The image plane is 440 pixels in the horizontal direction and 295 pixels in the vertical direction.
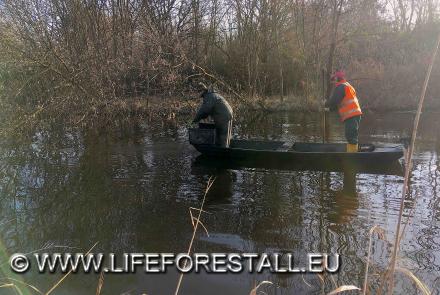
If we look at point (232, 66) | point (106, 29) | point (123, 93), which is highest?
point (106, 29)

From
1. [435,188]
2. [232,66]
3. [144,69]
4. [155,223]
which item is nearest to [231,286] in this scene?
[155,223]

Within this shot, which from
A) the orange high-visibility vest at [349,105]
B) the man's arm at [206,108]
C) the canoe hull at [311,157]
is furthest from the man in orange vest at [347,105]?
the man's arm at [206,108]

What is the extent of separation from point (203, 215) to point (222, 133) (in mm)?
3507

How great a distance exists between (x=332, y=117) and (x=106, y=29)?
11215mm

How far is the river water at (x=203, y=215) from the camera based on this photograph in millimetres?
4934

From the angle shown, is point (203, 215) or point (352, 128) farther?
point (352, 128)

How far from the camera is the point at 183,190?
835 centimetres

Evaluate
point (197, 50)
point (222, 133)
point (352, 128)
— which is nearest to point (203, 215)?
point (222, 133)

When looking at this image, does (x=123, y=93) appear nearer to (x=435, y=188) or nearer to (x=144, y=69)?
(x=144, y=69)

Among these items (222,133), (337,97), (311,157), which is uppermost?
(337,97)

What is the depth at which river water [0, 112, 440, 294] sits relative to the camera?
4.93 meters

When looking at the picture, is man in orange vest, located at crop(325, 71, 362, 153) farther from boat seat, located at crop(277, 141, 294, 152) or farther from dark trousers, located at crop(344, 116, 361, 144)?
boat seat, located at crop(277, 141, 294, 152)

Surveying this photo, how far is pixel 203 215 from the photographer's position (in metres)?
7.02

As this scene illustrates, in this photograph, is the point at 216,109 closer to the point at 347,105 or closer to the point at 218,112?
the point at 218,112
